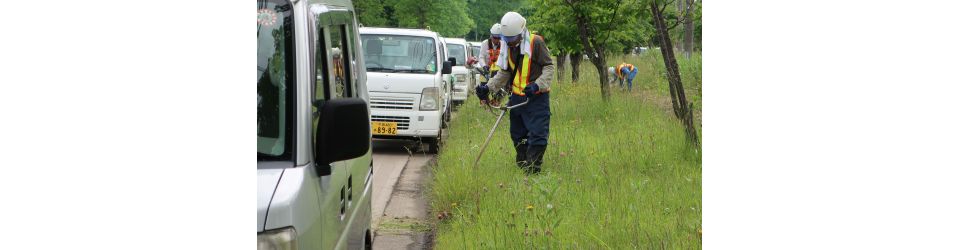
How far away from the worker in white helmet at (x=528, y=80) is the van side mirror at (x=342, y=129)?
21.7ft

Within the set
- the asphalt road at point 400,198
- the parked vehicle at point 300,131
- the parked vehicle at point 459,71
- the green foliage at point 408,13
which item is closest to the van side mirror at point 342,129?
the parked vehicle at point 300,131

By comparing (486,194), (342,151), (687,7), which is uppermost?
(687,7)

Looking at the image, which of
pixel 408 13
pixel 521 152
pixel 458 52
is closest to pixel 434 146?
pixel 521 152

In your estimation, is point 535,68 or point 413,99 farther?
point 413,99

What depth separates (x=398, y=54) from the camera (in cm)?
1530

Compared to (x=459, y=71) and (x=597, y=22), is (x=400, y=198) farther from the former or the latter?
(x=459, y=71)

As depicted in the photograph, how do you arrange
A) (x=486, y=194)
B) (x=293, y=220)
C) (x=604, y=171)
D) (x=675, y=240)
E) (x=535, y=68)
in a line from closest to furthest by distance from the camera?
1. (x=293, y=220)
2. (x=675, y=240)
3. (x=486, y=194)
4. (x=604, y=171)
5. (x=535, y=68)

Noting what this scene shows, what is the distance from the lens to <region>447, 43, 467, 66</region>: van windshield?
89.2ft

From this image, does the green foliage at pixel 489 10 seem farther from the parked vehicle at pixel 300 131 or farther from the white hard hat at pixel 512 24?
the parked vehicle at pixel 300 131

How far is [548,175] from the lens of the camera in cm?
957

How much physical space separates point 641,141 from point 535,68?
1.33 meters

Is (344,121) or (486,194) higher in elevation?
(344,121)
